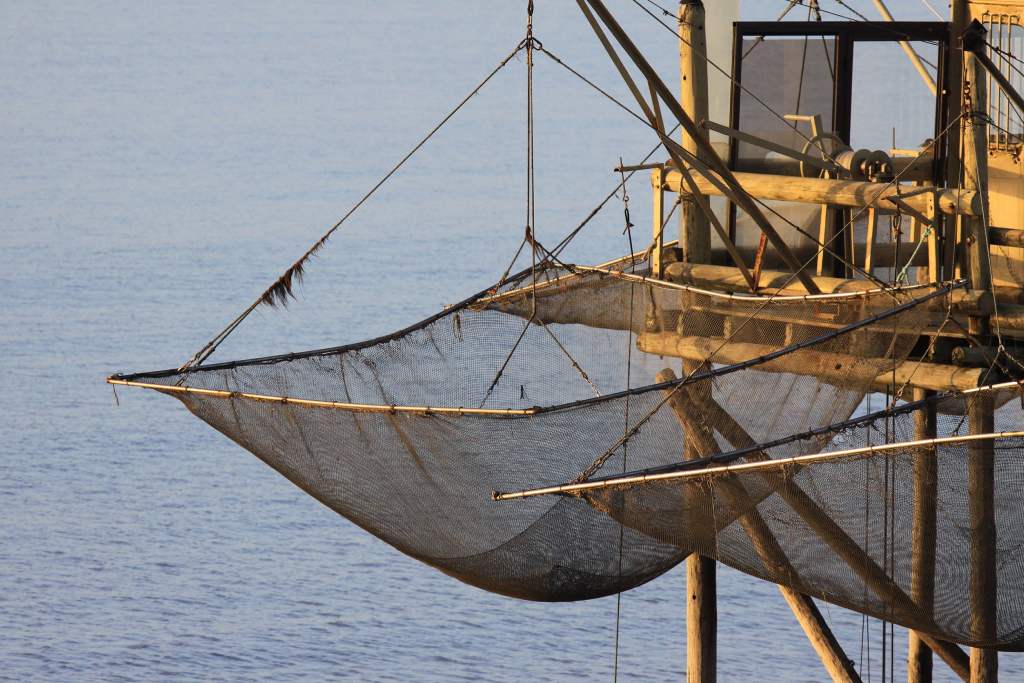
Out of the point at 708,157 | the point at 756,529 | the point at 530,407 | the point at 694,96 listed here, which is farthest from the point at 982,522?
the point at 694,96

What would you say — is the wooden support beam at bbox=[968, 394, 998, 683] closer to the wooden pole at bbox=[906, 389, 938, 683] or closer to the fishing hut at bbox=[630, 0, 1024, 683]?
the wooden pole at bbox=[906, 389, 938, 683]

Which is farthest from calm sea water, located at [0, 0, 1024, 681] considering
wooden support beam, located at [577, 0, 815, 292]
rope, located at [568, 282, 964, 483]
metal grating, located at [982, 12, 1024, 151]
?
rope, located at [568, 282, 964, 483]

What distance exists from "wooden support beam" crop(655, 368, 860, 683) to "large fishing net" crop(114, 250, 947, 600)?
74 millimetres

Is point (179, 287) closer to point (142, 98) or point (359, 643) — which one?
point (359, 643)

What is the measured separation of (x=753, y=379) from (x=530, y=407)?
113 centimetres

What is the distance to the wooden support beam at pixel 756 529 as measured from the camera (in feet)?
28.7

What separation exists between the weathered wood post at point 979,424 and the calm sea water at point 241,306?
387 inches

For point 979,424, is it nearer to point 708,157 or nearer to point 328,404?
point 708,157

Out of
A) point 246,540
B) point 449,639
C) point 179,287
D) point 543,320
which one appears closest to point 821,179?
point 543,320

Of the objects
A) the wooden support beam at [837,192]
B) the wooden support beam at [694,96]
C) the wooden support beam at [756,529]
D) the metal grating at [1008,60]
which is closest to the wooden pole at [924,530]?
the wooden support beam at [756,529]

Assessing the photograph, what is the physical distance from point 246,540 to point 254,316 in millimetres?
10879

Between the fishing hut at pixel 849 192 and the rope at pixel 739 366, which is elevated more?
the fishing hut at pixel 849 192

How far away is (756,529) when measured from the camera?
887 cm

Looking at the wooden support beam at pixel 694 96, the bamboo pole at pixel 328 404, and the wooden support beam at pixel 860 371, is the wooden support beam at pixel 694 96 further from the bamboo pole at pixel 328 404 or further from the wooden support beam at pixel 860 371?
the bamboo pole at pixel 328 404
